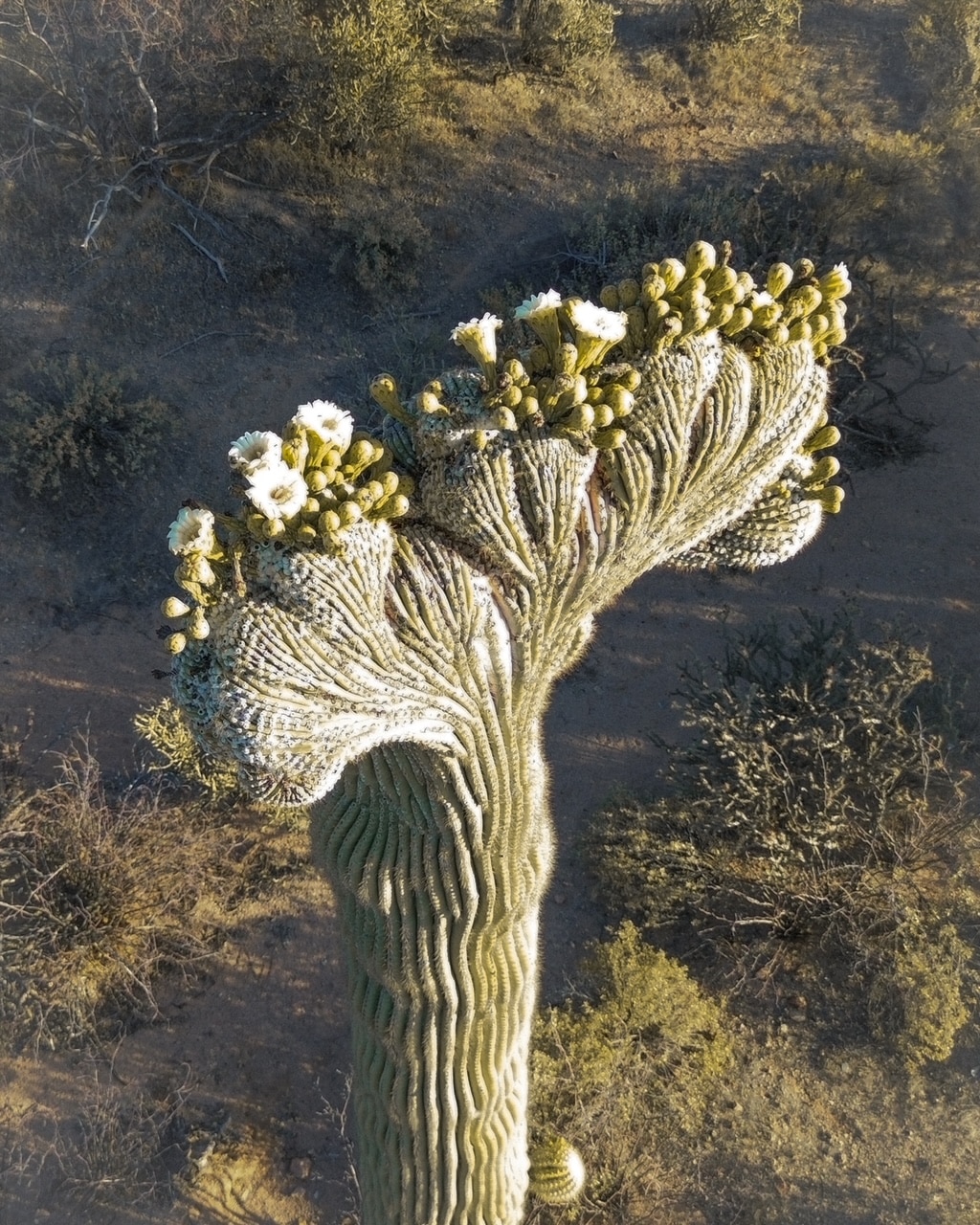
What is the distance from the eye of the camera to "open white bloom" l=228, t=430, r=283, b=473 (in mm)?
1566

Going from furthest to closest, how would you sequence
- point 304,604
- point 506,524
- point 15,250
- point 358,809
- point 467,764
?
point 15,250
point 358,809
point 467,764
point 506,524
point 304,604

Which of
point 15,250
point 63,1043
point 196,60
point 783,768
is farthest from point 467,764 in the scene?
point 196,60

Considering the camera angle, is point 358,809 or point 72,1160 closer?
point 358,809

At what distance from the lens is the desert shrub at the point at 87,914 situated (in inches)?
204

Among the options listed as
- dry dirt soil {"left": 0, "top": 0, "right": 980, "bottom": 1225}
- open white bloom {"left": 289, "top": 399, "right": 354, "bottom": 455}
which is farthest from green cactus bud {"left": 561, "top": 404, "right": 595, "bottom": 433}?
dry dirt soil {"left": 0, "top": 0, "right": 980, "bottom": 1225}

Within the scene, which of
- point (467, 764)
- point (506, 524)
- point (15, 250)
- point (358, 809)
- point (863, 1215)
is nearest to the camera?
point (506, 524)

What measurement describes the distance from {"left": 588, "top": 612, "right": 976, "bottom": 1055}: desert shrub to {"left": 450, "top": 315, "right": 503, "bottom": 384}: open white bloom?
4049 mm

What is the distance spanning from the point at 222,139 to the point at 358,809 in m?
8.26

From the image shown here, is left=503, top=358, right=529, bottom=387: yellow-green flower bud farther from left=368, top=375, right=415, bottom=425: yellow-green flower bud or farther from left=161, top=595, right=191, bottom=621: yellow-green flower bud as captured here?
left=161, top=595, right=191, bottom=621: yellow-green flower bud

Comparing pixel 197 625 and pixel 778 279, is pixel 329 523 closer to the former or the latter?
pixel 197 625

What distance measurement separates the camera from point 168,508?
7066mm

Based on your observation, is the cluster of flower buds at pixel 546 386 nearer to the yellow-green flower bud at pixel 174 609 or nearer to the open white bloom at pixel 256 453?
the open white bloom at pixel 256 453

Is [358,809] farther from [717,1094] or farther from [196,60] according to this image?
[196,60]

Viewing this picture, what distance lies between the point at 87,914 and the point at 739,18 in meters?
11.0
